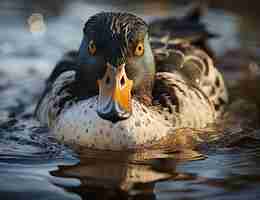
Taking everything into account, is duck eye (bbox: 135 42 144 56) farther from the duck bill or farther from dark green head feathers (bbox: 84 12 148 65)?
the duck bill

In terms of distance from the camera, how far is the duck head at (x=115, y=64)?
6.32 m

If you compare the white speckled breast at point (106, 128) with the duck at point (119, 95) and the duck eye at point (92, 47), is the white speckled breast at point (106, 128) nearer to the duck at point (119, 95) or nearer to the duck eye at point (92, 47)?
the duck at point (119, 95)

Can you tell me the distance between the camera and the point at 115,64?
6453 mm

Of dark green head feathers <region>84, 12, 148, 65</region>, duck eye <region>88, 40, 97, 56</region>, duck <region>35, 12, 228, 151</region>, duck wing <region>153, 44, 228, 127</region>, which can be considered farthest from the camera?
duck wing <region>153, 44, 228, 127</region>

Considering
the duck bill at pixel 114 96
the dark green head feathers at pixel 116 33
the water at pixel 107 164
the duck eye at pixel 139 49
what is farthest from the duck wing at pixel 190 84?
the duck bill at pixel 114 96

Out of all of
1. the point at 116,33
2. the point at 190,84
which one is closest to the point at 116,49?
the point at 116,33

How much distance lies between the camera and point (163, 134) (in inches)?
280

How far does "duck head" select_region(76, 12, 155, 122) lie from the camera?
6.32 metres

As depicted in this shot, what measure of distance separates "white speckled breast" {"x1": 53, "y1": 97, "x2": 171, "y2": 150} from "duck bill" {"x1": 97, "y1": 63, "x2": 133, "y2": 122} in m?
0.27

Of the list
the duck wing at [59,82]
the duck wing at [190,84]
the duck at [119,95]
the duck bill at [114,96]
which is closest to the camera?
the duck bill at [114,96]

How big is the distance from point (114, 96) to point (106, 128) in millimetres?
525

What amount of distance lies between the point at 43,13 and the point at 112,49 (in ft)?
25.3

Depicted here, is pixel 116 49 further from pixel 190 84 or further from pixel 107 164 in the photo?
pixel 190 84

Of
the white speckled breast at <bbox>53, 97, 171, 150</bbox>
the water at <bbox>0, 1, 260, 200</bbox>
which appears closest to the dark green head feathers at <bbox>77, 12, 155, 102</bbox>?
the white speckled breast at <bbox>53, 97, 171, 150</bbox>
